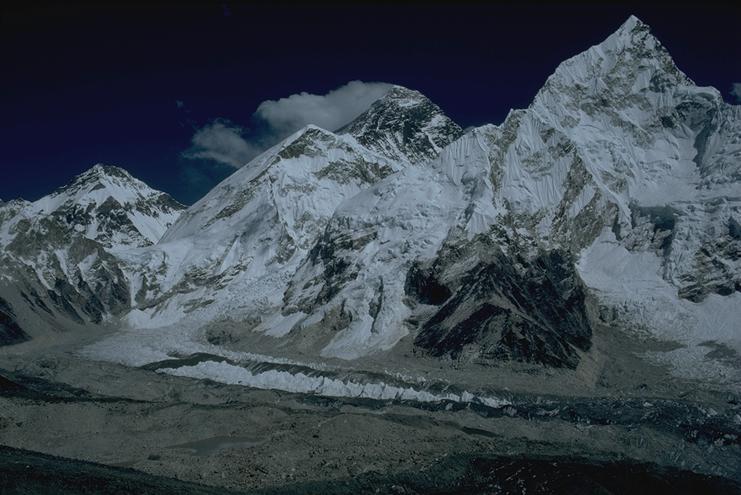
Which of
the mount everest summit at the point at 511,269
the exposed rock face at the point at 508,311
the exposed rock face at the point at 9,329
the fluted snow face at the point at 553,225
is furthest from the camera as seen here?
the exposed rock face at the point at 9,329

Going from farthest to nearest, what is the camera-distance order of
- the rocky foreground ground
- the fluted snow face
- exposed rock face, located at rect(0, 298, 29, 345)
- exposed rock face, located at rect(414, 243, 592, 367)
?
exposed rock face, located at rect(0, 298, 29, 345), the fluted snow face, exposed rock face, located at rect(414, 243, 592, 367), the rocky foreground ground

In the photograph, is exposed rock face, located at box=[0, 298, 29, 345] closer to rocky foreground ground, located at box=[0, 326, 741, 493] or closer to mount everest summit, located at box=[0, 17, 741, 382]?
mount everest summit, located at box=[0, 17, 741, 382]

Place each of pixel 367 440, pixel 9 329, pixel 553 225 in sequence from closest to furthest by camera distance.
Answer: pixel 367 440 → pixel 9 329 → pixel 553 225

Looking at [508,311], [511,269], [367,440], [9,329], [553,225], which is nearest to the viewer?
[367,440]

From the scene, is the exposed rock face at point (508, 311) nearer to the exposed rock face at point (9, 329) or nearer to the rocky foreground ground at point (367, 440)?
the rocky foreground ground at point (367, 440)

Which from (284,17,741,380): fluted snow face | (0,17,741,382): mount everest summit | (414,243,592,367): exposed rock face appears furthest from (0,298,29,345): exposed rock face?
(414,243,592,367): exposed rock face

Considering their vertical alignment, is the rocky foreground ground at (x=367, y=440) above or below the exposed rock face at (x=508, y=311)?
below

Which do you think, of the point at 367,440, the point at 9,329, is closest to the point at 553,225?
the point at 367,440

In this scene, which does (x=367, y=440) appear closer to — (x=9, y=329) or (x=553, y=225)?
(x=553, y=225)

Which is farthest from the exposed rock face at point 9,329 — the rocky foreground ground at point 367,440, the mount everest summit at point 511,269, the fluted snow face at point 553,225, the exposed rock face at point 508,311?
the exposed rock face at point 508,311

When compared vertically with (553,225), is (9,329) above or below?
below

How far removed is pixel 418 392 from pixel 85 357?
3391 inches

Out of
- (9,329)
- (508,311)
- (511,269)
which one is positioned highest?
(511,269)

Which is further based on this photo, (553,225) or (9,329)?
(553,225)
